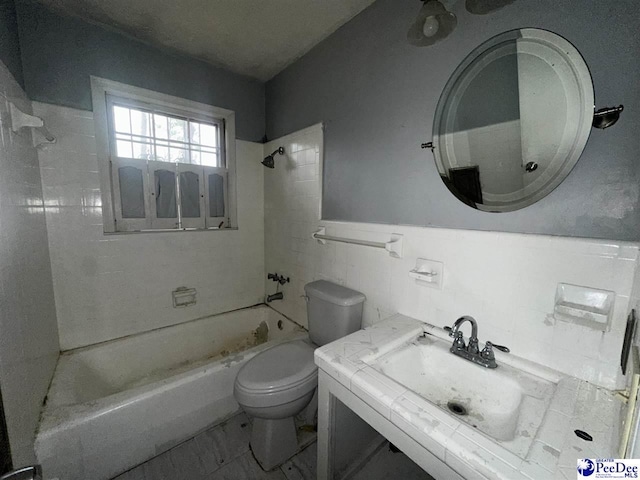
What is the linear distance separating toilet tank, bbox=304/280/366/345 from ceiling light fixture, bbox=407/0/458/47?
1248 millimetres

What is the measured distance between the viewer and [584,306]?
78 cm

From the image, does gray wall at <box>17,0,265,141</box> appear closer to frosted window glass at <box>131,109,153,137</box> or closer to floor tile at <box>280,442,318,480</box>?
frosted window glass at <box>131,109,153,137</box>

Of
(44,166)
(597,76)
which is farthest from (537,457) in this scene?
(44,166)

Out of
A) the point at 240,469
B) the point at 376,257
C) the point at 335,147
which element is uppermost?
the point at 335,147

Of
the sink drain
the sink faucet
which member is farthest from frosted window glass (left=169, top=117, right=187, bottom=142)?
the sink drain

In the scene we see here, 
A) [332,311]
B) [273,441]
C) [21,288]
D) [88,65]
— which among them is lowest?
[273,441]

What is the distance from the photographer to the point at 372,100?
53.6 inches

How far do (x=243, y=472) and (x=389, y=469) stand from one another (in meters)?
0.75

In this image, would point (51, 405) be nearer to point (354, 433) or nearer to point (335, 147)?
point (354, 433)

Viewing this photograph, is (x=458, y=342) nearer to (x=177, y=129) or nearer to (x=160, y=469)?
(x=160, y=469)

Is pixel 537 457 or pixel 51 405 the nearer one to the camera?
pixel 537 457

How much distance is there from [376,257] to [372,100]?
0.87 metres

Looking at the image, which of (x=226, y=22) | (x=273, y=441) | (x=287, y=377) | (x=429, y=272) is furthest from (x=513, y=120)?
(x=273, y=441)
